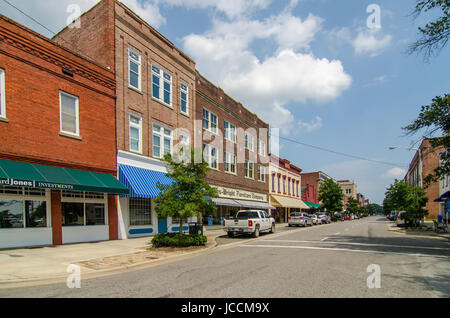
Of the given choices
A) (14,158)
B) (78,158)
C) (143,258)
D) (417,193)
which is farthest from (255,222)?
(417,193)

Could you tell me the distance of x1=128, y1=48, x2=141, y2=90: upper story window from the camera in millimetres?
18922

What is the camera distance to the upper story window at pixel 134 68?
18.9 metres

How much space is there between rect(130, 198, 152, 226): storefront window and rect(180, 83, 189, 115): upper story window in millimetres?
8028

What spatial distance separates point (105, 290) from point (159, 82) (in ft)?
55.4

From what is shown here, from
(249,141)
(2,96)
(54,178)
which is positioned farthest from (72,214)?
(249,141)

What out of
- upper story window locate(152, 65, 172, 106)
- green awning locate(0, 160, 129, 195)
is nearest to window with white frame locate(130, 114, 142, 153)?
upper story window locate(152, 65, 172, 106)

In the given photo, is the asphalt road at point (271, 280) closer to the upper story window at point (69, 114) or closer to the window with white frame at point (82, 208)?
the window with white frame at point (82, 208)

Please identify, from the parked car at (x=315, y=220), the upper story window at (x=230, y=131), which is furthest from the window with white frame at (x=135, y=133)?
the parked car at (x=315, y=220)

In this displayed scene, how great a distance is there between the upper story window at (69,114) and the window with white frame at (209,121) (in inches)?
490

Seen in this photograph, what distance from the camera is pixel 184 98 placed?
24.1 meters

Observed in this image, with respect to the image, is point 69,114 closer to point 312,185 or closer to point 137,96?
point 137,96

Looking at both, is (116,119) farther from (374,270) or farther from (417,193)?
(417,193)

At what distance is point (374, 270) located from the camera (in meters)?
8.65

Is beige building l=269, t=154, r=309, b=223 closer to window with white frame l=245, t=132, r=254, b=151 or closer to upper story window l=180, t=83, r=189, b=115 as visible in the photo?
window with white frame l=245, t=132, r=254, b=151
